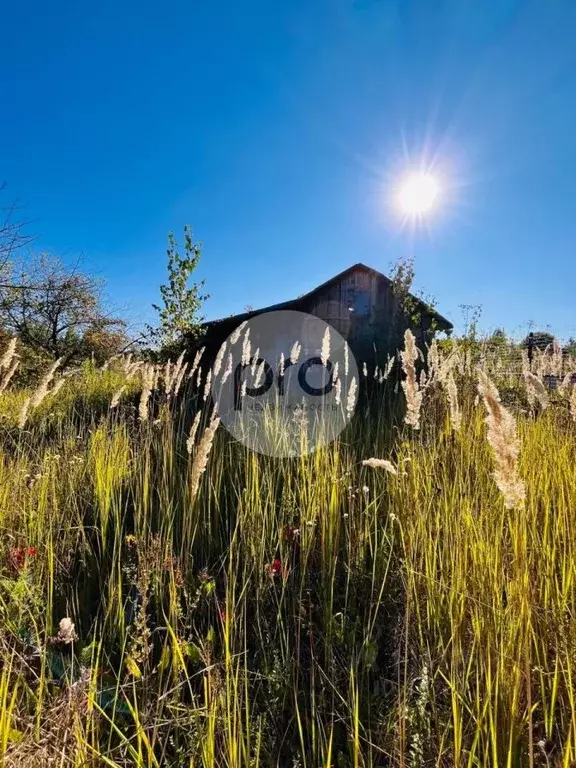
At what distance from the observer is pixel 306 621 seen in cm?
136

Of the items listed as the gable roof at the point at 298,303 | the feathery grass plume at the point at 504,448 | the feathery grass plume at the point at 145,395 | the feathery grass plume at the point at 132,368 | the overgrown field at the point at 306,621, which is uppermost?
the gable roof at the point at 298,303

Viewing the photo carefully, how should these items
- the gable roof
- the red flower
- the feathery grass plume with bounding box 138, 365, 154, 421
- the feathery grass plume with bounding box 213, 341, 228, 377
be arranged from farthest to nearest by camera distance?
the gable roof
the feathery grass plume with bounding box 213, 341, 228, 377
the feathery grass plume with bounding box 138, 365, 154, 421
the red flower

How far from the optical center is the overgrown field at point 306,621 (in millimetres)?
885

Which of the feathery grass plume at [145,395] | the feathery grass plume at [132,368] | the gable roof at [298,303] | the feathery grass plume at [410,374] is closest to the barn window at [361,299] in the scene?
the gable roof at [298,303]

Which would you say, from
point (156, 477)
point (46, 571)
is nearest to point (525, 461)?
point (156, 477)

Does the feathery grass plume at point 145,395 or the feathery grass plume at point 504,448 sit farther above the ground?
the feathery grass plume at point 145,395

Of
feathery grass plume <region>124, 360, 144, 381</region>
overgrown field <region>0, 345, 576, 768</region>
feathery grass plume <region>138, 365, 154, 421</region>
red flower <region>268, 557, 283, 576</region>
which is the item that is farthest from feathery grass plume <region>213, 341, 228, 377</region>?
red flower <region>268, 557, 283, 576</region>

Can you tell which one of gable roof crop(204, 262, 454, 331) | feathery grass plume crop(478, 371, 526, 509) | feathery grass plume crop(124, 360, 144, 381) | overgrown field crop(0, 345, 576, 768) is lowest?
overgrown field crop(0, 345, 576, 768)

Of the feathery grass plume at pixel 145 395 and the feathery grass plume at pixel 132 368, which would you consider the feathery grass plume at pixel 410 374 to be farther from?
the feathery grass plume at pixel 132 368

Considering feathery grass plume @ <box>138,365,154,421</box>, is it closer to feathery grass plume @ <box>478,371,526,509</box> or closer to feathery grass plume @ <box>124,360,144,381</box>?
feathery grass plume @ <box>124,360,144,381</box>

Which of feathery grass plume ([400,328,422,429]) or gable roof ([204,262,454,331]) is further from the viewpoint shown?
gable roof ([204,262,454,331])

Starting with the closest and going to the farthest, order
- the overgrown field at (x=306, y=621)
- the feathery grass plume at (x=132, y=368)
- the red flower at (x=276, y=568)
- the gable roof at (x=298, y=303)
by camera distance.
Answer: the overgrown field at (x=306, y=621) → the red flower at (x=276, y=568) → the feathery grass plume at (x=132, y=368) → the gable roof at (x=298, y=303)

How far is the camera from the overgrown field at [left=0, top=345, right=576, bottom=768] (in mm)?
885

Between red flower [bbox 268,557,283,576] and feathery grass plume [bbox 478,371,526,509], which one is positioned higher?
feathery grass plume [bbox 478,371,526,509]
